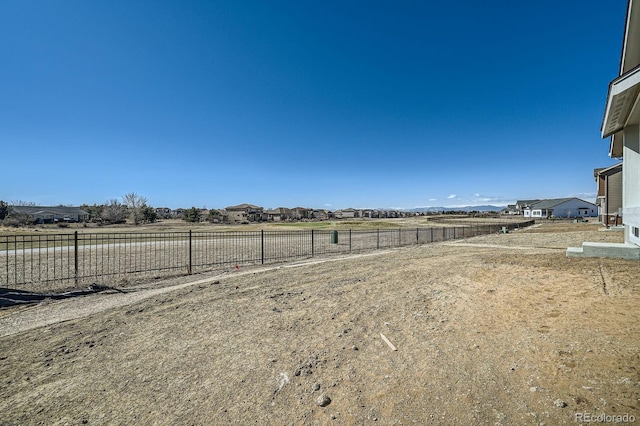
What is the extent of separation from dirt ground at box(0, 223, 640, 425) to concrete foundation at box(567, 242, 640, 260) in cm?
266

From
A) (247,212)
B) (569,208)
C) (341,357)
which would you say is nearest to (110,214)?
(247,212)

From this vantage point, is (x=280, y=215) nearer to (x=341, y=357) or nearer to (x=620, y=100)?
(x=620, y=100)

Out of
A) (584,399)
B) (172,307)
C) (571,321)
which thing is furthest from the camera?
(172,307)

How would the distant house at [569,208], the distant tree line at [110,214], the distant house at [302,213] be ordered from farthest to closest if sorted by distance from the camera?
the distant house at [302,213], the distant house at [569,208], the distant tree line at [110,214]

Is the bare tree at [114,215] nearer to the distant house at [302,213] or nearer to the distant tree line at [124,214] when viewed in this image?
the distant tree line at [124,214]

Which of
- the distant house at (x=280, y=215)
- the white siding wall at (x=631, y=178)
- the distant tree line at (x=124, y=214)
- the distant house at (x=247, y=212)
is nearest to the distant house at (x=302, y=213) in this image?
the distant house at (x=280, y=215)

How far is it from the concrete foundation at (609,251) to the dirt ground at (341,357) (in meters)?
2.66

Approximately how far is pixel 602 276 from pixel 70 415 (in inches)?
379

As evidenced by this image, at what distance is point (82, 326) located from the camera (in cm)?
512

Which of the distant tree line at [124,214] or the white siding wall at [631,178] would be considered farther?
the distant tree line at [124,214]

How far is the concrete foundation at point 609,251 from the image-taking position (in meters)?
8.07

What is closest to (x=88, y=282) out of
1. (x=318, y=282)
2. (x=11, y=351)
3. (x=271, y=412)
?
(x=11, y=351)

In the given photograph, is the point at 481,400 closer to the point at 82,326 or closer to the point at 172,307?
the point at 172,307

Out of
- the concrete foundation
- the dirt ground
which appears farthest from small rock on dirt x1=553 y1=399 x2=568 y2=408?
the concrete foundation
